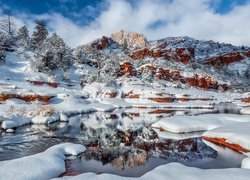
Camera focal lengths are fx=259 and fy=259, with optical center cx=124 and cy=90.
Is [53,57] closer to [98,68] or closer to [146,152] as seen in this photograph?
[98,68]

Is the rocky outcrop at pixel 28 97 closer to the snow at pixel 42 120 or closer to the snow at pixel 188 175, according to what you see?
the snow at pixel 42 120

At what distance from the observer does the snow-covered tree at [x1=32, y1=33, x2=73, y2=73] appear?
7306 centimetres

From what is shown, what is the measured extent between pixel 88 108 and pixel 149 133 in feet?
82.1

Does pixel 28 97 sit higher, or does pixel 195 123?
pixel 28 97

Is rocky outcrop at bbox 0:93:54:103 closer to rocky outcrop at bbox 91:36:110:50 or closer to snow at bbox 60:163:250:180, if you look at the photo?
snow at bbox 60:163:250:180

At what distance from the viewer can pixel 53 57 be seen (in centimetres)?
7794

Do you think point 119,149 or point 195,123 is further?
point 195,123

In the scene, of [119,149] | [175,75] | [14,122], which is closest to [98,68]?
[175,75]

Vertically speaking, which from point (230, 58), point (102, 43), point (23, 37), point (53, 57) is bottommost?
point (53, 57)

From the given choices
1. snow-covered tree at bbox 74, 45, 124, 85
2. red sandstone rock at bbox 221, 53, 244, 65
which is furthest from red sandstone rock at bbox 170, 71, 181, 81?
red sandstone rock at bbox 221, 53, 244, 65

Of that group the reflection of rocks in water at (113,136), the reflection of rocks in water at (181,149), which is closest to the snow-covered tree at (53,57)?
the reflection of rocks in water at (113,136)

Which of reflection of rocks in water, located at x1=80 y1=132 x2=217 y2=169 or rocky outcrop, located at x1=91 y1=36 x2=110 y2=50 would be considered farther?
rocky outcrop, located at x1=91 y1=36 x2=110 y2=50

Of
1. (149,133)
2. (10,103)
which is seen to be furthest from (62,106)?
(149,133)

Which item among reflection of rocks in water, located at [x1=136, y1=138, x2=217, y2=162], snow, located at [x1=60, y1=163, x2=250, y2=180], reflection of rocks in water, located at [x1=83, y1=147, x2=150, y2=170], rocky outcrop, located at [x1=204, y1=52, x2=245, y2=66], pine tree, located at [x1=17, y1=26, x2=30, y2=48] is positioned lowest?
reflection of rocks in water, located at [x1=83, y1=147, x2=150, y2=170]
